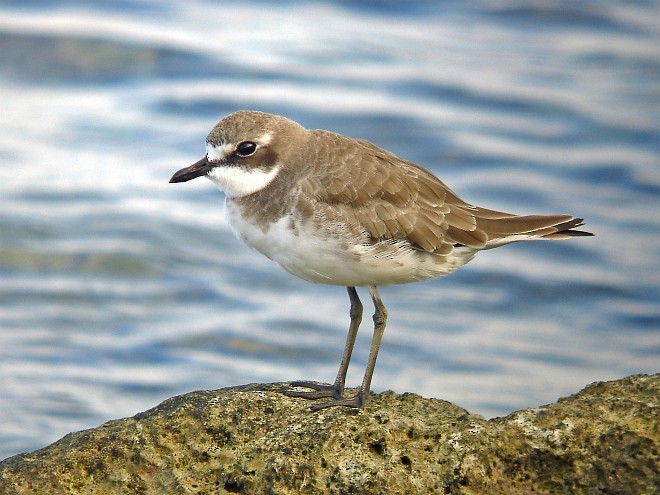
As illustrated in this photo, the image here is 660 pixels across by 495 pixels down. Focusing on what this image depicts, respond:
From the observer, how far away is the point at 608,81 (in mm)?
21000

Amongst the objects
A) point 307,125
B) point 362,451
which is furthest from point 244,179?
point 307,125

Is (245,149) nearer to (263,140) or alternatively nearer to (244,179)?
(263,140)

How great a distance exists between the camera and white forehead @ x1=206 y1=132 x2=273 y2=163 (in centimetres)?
781

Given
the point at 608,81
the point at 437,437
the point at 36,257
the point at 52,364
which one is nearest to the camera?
the point at 437,437

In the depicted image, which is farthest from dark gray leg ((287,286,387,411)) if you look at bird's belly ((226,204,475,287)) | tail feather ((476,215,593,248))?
tail feather ((476,215,593,248))

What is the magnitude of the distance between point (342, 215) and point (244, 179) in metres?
0.78

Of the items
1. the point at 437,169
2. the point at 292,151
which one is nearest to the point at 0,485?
the point at 292,151

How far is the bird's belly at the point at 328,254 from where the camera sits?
7.37m

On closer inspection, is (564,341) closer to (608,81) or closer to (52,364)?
(52,364)

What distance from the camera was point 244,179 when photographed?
7711mm

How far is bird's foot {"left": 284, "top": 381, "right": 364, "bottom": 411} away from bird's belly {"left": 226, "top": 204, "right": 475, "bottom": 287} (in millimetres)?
754

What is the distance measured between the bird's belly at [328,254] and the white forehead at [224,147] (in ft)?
1.25

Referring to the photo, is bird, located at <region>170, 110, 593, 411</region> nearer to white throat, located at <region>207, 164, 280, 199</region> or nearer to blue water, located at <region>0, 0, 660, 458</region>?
white throat, located at <region>207, 164, 280, 199</region>

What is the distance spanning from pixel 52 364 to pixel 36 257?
2.84 metres
